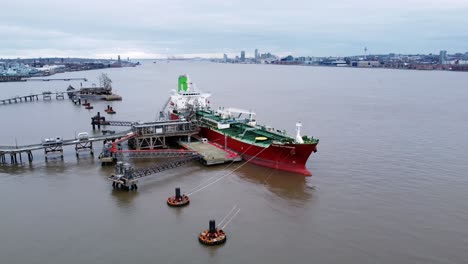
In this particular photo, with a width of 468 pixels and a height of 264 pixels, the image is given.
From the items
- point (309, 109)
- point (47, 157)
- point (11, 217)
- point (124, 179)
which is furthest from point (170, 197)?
point (309, 109)

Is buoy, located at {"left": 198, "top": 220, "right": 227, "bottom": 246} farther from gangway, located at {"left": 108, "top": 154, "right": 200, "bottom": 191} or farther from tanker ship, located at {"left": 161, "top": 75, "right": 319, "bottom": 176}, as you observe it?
tanker ship, located at {"left": 161, "top": 75, "right": 319, "bottom": 176}

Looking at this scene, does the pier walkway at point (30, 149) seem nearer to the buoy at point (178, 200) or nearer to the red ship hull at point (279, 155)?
the red ship hull at point (279, 155)

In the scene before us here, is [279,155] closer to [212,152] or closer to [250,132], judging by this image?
[212,152]

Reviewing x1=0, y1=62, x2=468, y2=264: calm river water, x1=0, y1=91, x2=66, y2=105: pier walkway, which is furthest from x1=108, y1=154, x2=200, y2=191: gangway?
x1=0, y1=91, x2=66, y2=105: pier walkway

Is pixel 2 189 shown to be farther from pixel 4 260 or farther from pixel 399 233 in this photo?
pixel 399 233

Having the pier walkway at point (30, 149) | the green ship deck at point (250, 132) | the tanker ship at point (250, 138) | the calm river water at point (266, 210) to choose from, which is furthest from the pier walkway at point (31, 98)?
the green ship deck at point (250, 132)

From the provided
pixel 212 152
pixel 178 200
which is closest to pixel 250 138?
pixel 212 152
